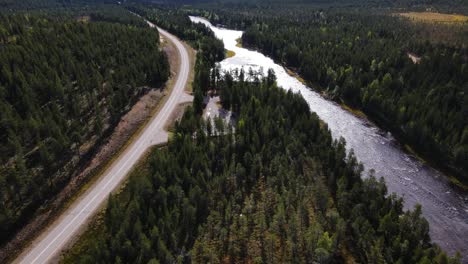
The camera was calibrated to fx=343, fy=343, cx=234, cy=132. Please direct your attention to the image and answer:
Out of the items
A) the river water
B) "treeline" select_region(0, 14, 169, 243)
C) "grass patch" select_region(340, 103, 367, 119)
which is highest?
"treeline" select_region(0, 14, 169, 243)

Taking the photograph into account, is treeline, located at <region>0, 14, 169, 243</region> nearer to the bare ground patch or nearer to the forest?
the bare ground patch

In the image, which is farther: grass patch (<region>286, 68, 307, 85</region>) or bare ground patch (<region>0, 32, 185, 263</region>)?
grass patch (<region>286, 68, 307, 85</region>)

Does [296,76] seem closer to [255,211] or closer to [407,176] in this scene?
[407,176]

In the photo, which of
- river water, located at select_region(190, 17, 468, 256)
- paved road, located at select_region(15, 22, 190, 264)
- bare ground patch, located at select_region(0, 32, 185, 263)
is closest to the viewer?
paved road, located at select_region(15, 22, 190, 264)

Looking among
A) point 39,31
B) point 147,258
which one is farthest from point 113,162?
point 39,31

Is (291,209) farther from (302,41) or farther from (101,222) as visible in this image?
(302,41)

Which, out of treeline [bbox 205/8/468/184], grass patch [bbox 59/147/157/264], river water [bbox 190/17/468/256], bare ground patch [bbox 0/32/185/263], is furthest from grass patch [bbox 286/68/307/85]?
grass patch [bbox 59/147/157/264]
